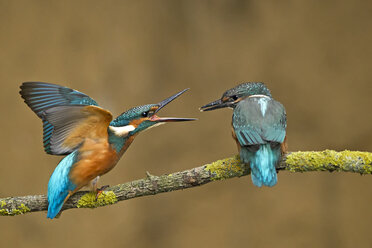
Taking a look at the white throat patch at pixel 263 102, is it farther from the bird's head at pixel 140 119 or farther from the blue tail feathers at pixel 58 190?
the blue tail feathers at pixel 58 190

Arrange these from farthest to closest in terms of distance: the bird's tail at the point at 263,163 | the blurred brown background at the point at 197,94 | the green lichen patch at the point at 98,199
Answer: the blurred brown background at the point at 197,94 < the green lichen patch at the point at 98,199 < the bird's tail at the point at 263,163

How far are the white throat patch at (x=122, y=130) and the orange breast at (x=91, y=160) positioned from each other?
0.05 meters

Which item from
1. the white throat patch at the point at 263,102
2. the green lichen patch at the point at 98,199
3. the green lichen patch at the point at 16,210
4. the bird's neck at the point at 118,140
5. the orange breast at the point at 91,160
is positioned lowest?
the green lichen patch at the point at 16,210

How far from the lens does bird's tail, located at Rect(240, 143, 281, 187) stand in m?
1.54

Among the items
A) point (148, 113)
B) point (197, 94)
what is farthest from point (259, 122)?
point (197, 94)

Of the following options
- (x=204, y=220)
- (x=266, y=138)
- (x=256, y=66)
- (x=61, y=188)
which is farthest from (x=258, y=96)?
(x=204, y=220)

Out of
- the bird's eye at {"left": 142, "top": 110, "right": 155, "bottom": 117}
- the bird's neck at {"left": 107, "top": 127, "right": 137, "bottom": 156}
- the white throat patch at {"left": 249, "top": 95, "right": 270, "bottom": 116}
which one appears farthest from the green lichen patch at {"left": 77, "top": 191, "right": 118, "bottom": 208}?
the white throat patch at {"left": 249, "top": 95, "right": 270, "bottom": 116}

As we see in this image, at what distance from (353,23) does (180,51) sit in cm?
118

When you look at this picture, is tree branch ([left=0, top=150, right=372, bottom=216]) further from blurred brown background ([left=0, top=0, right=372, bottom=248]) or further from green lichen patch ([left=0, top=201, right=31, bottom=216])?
blurred brown background ([left=0, top=0, right=372, bottom=248])

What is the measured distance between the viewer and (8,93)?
3402 millimetres

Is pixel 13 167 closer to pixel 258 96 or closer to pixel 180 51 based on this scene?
pixel 180 51

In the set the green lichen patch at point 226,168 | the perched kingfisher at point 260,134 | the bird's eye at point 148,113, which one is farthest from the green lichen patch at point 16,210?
the perched kingfisher at point 260,134

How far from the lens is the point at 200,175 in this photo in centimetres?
174

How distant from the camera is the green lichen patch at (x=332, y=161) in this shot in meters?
1.63
